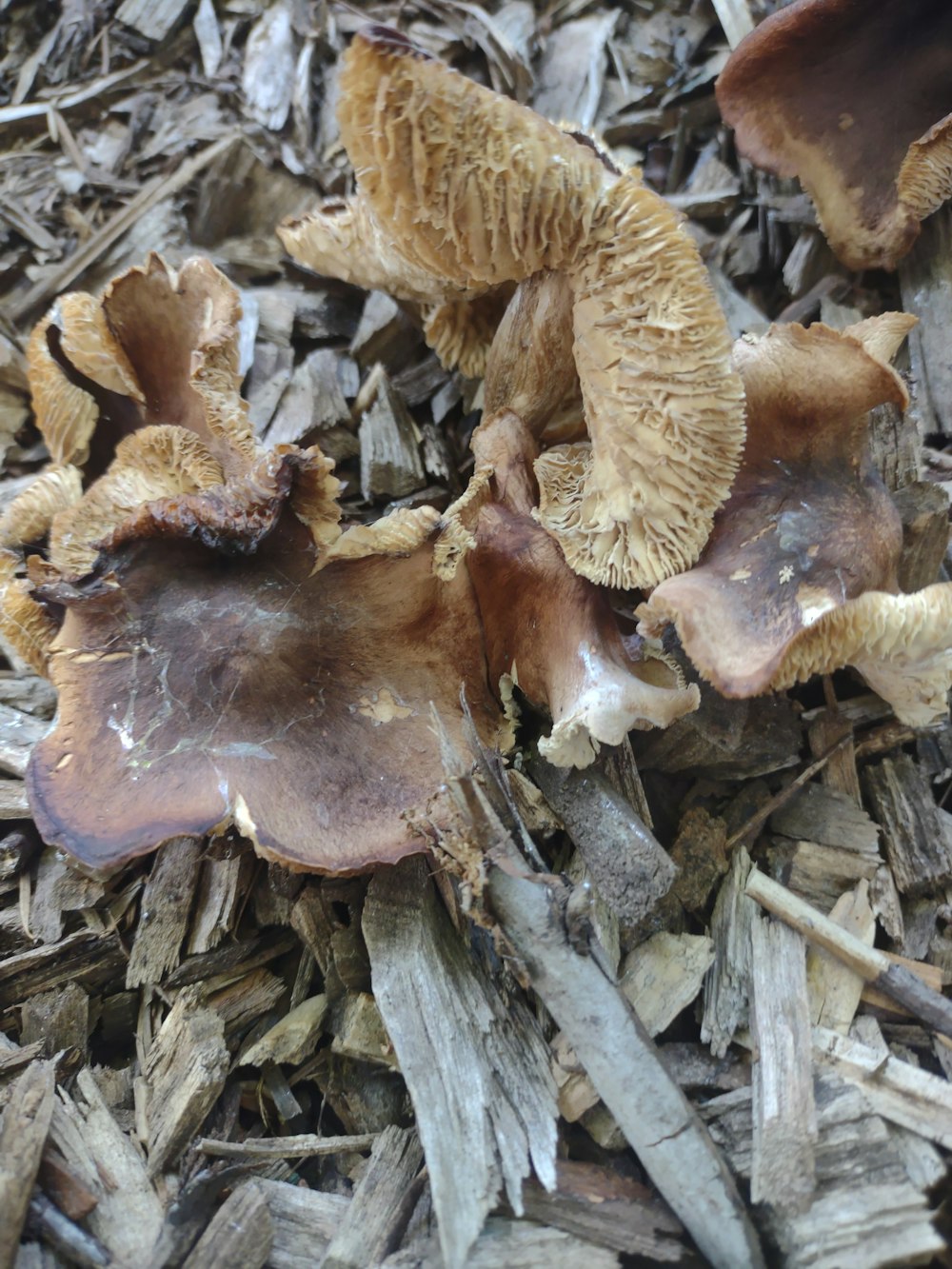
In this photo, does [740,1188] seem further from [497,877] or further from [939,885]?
[939,885]

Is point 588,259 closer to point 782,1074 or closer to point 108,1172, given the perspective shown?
point 782,1074

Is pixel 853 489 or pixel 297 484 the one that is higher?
pixel 853 489

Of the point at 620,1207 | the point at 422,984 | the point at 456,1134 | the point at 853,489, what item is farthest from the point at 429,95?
the point at 620,1207

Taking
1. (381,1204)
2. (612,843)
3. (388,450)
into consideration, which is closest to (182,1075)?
(381,1204)

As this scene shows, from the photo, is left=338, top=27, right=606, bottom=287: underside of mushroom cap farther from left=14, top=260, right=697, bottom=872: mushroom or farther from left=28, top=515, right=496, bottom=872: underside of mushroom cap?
left=28, top=515, right=496, bottom=872: underside of mushroom cap

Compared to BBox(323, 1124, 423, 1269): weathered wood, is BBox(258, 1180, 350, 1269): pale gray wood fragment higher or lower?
lower

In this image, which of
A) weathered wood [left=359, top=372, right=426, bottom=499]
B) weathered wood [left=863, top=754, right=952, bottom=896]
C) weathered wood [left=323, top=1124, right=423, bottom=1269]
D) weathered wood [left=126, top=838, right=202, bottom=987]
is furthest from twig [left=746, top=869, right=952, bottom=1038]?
weathered wood [left=359, top=372, right=426, bottom=499]
